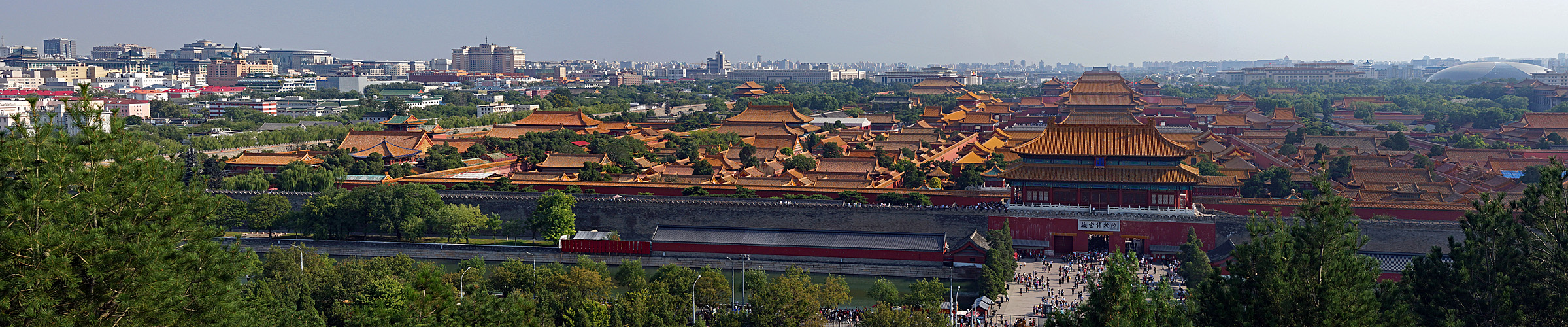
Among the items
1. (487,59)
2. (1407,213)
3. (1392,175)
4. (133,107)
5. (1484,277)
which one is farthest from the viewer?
(487,59)

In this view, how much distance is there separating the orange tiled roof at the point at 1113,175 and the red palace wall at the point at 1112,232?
1094mm

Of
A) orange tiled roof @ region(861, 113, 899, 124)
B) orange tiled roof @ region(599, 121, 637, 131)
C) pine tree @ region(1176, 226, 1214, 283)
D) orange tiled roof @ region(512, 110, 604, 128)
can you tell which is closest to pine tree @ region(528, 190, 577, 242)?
pine tree @ region(1176, 226, 1214, 283)

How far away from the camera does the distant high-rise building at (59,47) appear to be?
19250cm

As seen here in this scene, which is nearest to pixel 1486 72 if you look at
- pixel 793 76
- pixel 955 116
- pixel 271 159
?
pixel 793 76

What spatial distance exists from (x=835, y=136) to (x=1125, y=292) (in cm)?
4585

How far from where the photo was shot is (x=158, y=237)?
463 inches

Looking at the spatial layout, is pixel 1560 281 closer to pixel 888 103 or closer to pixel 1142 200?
pixel 1142 200

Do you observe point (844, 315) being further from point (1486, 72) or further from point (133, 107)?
point (1486, 72)

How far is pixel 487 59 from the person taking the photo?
184250 millimetres

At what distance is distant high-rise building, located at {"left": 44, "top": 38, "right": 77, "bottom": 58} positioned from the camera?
192500mm

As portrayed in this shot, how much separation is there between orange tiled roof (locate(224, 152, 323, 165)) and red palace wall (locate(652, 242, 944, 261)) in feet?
57.1

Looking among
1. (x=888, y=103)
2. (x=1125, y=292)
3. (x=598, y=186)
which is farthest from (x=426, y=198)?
(x=888, y=103)

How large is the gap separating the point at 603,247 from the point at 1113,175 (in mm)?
13729

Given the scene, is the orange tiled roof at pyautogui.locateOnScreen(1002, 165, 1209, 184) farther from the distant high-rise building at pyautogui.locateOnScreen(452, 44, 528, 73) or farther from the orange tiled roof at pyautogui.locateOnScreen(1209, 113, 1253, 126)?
the distant high-rise building at pyautogui.locateOnScreen(452, 44, 528, 73)
